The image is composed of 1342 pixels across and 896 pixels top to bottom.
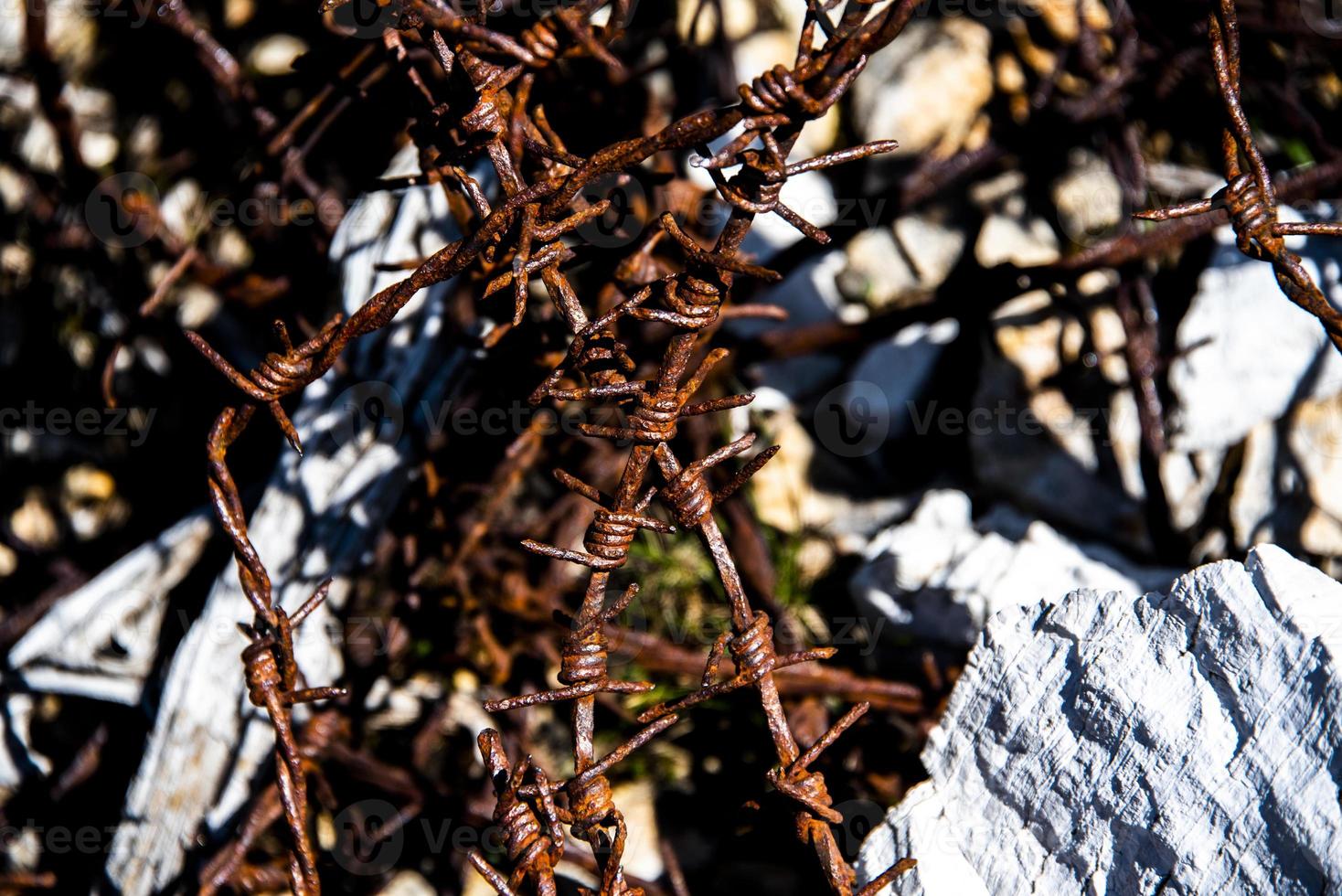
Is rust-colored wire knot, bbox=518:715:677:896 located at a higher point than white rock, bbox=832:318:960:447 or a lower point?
lower

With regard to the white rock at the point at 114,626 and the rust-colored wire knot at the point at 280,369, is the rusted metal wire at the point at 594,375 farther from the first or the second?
the white rock at the point at 114,626

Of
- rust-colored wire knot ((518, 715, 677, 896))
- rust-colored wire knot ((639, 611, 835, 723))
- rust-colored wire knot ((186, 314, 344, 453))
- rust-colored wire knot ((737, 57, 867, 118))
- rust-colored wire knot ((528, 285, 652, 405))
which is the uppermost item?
rust-colored wire knot ((186, 314, 344, 453))

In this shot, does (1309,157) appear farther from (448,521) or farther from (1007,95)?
(448,521)

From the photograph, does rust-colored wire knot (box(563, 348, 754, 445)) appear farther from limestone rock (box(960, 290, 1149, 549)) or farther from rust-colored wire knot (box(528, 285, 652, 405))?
limestone rock (box(960, 290, 1149, 549))

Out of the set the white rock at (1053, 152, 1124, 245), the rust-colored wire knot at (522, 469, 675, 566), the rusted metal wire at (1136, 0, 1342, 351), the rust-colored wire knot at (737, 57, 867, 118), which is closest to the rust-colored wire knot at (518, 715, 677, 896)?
the rust-colored wire knot at (522, 469, 675, 566)

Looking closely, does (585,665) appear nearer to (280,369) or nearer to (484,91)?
(280,369)

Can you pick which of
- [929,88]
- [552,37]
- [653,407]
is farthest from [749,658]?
[929,88]
